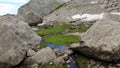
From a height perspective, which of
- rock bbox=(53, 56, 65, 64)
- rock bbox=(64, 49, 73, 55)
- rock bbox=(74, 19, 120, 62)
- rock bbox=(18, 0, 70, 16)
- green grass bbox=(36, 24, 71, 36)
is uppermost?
rock bbox=(74, 19, 120, 62)

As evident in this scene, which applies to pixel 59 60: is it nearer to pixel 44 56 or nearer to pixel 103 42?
pixel 44 56

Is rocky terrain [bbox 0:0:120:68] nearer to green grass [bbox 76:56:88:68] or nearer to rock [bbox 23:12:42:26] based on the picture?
green grass [bbox 76:56:88:68]

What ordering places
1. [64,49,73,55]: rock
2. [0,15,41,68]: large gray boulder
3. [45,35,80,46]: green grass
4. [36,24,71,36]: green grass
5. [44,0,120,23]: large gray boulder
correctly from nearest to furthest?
[0,15,41,68]: large gray boulder < [64,49,73,55]: rock < [45,35,80,46]: green grass < [36,24,71,36]: green grass < [44,0,120,23]: large gray boulder

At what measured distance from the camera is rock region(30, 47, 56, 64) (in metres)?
41.5

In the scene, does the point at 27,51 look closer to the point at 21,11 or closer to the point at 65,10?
the point at 65,10

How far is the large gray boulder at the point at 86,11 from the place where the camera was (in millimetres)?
79119

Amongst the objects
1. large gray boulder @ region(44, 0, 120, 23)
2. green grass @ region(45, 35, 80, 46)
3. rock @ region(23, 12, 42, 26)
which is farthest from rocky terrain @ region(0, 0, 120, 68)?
large gray boulder @ region(44, 0, 120, 23)

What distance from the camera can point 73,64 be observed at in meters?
40.9

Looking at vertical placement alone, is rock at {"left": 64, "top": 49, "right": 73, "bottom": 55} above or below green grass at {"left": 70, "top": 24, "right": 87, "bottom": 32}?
above

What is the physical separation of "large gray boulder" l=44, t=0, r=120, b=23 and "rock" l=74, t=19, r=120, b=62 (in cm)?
3410

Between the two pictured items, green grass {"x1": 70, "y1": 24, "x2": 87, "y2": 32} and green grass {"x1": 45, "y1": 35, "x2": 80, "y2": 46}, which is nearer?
green grass {"x1": 45, "y1": 35, "x2": 80, "y2": 46}

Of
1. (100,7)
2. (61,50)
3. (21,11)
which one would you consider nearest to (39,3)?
(21,11)

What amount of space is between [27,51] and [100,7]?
45.4 meters

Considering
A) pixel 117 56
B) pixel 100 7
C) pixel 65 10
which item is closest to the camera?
pixel 117 56
